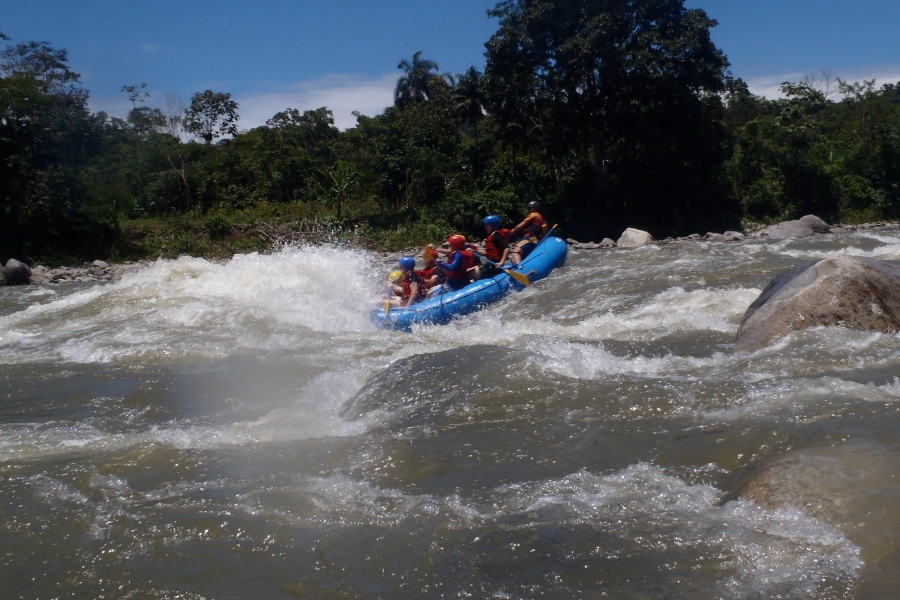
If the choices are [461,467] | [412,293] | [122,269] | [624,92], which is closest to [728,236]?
[624,92]

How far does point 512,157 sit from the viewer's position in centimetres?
2377

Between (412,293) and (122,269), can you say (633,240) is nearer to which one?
(412,293)

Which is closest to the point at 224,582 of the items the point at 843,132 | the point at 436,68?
the point at 843,132

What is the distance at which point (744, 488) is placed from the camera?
3131mm

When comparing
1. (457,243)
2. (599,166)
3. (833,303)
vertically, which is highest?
(599,166)

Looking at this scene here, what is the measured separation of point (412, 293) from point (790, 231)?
1266 cm

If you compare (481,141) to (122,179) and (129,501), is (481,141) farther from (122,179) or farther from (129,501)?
(129,501)

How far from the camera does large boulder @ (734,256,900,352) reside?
18.1 feet

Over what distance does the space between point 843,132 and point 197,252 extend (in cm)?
2522

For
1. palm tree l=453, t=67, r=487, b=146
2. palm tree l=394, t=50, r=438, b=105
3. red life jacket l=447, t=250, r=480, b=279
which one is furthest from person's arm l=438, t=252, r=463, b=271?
palm tree l=394, t=50, r=438, b=105

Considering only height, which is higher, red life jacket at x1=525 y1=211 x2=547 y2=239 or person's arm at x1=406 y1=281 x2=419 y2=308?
red life jacket at x1=525 y1=211 x2=547 y2=239

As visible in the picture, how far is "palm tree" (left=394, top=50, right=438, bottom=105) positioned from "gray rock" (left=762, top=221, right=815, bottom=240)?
77.5 feet

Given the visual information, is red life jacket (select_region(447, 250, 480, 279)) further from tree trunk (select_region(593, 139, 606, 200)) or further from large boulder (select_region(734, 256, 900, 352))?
tree trunk (select_region(593, 139, 606, 200))

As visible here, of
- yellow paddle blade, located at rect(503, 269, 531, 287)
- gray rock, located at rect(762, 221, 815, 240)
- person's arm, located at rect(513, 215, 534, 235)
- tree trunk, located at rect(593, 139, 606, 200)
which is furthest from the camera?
tree trunk, located at rect(593, 139, 606, 200)
